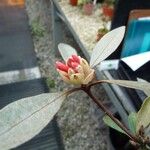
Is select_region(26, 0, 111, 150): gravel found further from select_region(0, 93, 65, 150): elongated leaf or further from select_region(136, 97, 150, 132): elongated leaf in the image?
select_region(0, 93, 65, 150): elongated leaf

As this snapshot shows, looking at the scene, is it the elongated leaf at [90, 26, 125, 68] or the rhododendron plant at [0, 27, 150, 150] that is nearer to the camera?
the rhododendron plant at [0, 27, 150, 150]

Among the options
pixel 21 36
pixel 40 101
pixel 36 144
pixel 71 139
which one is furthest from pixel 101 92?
pixel 40 101

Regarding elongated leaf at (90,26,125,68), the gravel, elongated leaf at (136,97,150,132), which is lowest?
the gravel

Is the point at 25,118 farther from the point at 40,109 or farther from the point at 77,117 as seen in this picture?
the point at 77,117

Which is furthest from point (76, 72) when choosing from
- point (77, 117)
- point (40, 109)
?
point (77, 117)

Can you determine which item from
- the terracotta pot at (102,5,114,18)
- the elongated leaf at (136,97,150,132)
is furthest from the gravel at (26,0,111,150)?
the elongated leaf at (136,97,150,132)

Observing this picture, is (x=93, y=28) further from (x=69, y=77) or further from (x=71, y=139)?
(x=69, y=77)
